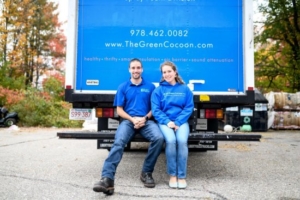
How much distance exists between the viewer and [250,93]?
4574 mm

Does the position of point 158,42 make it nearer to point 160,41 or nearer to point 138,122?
point 160,41

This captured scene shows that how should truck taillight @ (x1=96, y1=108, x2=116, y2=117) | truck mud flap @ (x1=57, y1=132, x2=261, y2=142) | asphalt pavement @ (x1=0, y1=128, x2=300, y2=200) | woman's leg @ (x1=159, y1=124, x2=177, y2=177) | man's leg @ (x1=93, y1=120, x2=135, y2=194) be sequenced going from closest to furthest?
man's leg @ (x1=93, y1=120, x2=135, y2=194) < asphalt pavement @ (x1=0, y1=128, x2=300, y2=200) < woman's leg @ (x1=159, y1=124, x2=177, y2=177) < truck mud flap @ (x1=57, y1=132, x2=261, y2=142) < truck taillight @ (x1=96, y1=108, x2=116, y2=117)

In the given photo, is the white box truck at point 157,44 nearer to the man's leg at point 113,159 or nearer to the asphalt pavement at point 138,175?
the man's leg at point 113,159

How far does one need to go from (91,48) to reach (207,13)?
5.84 feet

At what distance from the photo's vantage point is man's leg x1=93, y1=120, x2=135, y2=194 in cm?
366

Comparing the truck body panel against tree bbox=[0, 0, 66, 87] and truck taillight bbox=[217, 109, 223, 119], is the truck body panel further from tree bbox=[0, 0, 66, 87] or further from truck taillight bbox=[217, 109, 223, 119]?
tree bbox=[0, 0, 66, 87]

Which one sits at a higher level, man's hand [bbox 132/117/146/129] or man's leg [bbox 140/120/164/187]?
man's hand [bbox 132/117/146/129]

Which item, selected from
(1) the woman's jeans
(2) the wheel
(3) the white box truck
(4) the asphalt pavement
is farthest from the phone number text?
(2) the wheel

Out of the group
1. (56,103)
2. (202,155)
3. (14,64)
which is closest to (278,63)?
(56,103)

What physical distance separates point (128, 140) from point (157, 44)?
4.87ft

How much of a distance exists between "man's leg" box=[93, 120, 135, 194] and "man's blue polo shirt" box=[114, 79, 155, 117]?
0.68 ft

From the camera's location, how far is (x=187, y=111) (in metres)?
4.31

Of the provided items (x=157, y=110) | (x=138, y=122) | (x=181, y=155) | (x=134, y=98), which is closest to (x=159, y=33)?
(x=134, y=98)

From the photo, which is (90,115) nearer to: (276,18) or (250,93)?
(250,93)
